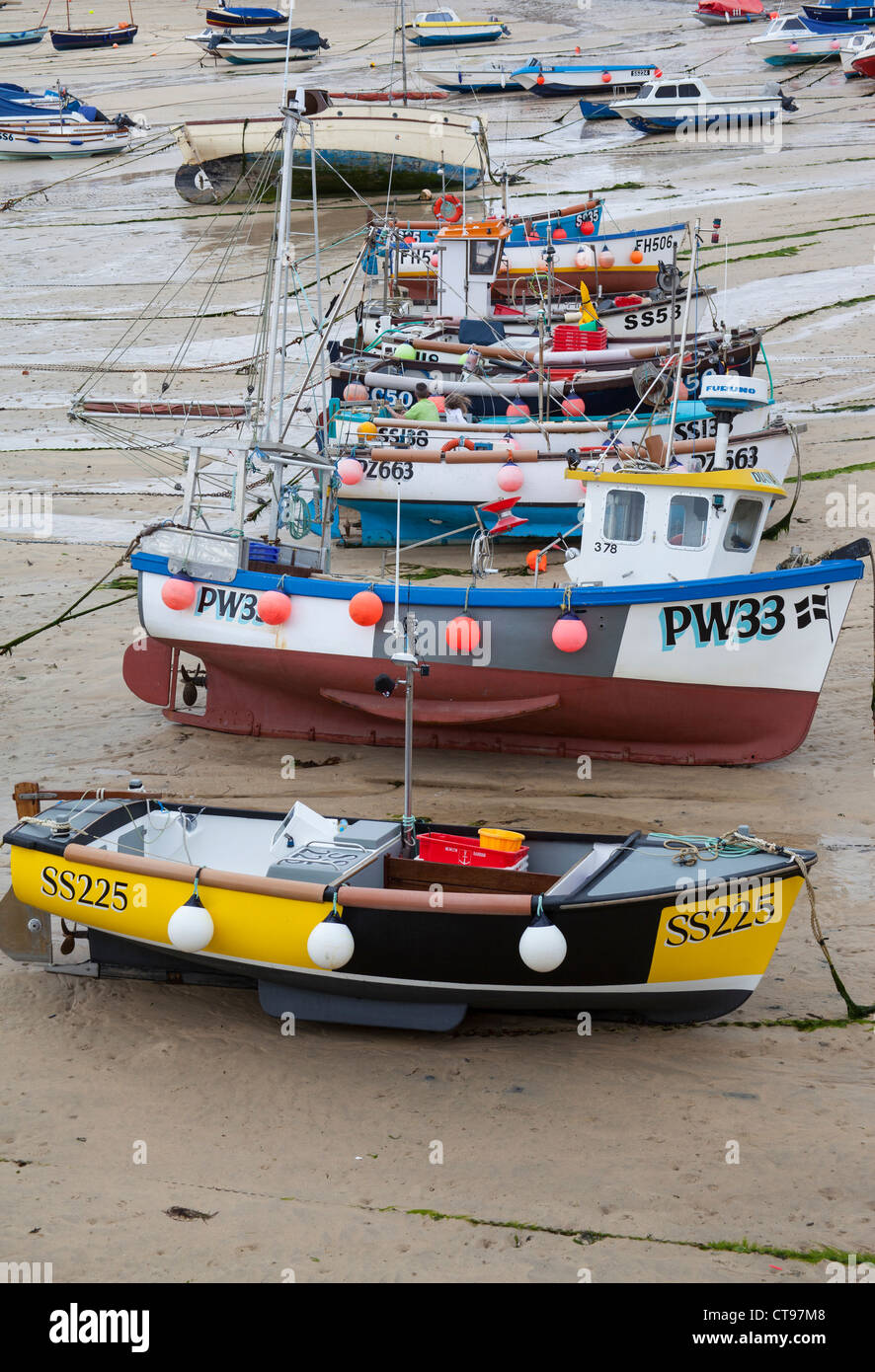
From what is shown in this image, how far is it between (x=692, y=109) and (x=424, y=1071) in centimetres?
2997

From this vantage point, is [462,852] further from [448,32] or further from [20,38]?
[20,38]

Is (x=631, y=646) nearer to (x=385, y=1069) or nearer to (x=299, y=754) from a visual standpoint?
(x=299, y=754)

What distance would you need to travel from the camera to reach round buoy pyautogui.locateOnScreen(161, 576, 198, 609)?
10.7 metres

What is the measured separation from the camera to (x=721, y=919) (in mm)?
6762

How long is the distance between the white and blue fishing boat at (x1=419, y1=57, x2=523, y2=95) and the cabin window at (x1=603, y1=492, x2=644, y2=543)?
33.0 meters

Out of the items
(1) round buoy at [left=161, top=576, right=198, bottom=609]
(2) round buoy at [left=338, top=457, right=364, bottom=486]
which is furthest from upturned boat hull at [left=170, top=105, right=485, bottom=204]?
(1) round buoy at [left=161, top=576, right=198, bottom=609]

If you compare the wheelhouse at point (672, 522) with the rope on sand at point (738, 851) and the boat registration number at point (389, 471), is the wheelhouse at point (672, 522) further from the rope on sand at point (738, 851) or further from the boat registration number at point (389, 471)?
the boat registration number at point (389, 471)

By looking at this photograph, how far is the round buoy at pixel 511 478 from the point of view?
559 inches

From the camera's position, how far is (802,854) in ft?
22.5

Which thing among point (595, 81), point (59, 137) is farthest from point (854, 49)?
point (59, 137)

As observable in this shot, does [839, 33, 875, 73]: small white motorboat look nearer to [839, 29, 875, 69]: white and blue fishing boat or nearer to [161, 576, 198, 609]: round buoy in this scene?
[839, 29, 875, 69]: white and blue fishing boat

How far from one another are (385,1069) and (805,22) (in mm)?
39171

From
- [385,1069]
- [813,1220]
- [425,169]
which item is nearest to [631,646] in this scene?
[385,1069]

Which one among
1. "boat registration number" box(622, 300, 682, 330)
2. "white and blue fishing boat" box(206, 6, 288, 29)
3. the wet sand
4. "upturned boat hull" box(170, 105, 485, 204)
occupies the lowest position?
the wet sand
